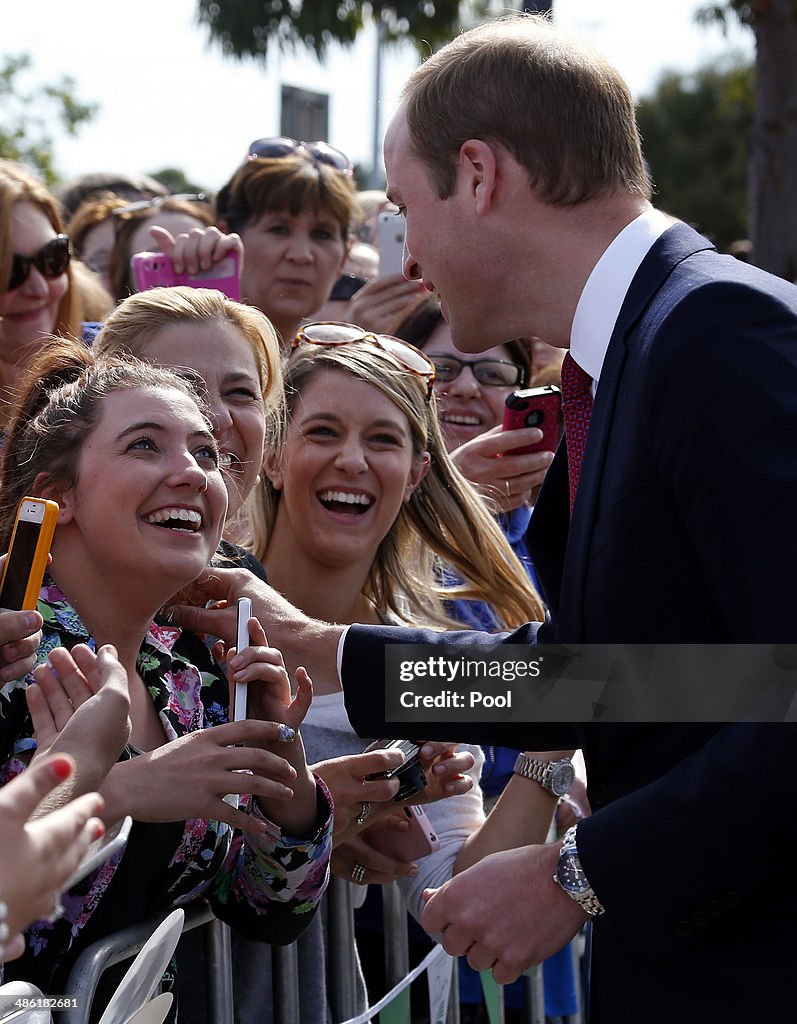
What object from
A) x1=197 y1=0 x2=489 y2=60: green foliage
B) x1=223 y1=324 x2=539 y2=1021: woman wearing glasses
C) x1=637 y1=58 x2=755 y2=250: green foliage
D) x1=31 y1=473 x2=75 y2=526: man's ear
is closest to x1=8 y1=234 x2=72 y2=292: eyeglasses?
x1=223 y1=324 x2=539 y2=1021: woman wearing glasses

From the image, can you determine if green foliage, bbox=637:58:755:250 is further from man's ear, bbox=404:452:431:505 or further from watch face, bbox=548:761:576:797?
watch face, bbox=548:761:576:797

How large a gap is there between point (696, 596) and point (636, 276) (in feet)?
1.95

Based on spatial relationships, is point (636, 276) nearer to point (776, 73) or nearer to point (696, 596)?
point (696, 596)

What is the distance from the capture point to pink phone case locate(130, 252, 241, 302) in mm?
4367

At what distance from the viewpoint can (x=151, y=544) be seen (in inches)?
101

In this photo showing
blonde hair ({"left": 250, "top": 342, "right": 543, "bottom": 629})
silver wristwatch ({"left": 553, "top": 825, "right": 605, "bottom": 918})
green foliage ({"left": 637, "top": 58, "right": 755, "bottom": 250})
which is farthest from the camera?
green foliage ({"left": 637, "top": 58, "right": 755, "bottom": 250})

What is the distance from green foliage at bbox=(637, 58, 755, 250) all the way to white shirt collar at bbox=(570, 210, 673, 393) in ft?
103

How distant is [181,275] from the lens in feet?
14.4

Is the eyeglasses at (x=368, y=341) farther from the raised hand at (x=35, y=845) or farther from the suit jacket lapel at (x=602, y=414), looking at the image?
the raised hand at (x=35, y=845)

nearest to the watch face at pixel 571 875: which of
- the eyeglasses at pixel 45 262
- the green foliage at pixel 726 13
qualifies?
the eyeglasses at pixel 45 262

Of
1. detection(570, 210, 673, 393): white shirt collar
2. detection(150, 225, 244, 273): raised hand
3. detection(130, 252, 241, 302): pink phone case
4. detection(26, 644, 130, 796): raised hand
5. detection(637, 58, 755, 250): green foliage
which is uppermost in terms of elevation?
detection(570, 210, 673, 393): white shirt collar

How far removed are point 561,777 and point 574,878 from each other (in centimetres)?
111


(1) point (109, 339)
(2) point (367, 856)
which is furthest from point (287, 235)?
(2) point (367, 856)

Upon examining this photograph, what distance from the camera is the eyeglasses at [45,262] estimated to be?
4297 millimetres
